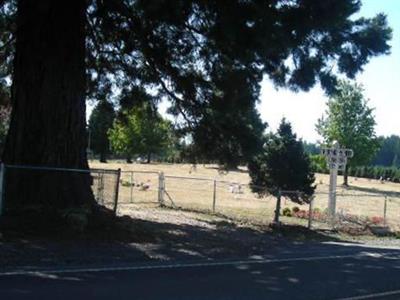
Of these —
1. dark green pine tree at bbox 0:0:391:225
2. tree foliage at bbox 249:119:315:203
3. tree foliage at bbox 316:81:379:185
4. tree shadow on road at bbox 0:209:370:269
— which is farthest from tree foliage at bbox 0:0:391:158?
tree foliage at bbox 316:81:379:185

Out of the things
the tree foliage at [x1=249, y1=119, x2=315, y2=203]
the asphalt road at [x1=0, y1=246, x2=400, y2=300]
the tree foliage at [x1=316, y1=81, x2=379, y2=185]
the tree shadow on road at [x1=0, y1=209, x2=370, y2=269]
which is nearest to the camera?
the asphalt road at [x1=0, y1=246, x2=400, y2=300]

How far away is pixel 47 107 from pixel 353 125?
5956 centimetres

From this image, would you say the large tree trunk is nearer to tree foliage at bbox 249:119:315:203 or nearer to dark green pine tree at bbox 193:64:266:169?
dark green pine tree at bbox 193:64:266:169

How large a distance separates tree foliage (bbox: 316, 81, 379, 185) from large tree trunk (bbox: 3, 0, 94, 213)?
57.8 metres

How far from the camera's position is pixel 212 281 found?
10.2 m

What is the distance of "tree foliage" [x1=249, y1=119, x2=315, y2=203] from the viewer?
98.9ft

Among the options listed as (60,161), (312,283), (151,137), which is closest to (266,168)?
(60,161)

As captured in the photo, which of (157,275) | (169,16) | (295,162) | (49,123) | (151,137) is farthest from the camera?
(151,137)

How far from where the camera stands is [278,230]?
819 inches

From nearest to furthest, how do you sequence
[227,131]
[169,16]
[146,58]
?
[169,16] → [146,58] → [227,131]

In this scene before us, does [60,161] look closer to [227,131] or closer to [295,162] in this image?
[227,131]

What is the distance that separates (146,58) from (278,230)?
6616mm

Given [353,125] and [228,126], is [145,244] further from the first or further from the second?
[353,125]

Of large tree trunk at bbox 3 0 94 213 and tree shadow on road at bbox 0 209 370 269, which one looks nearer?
tree shadow on road at bbox 0 209 370 269
